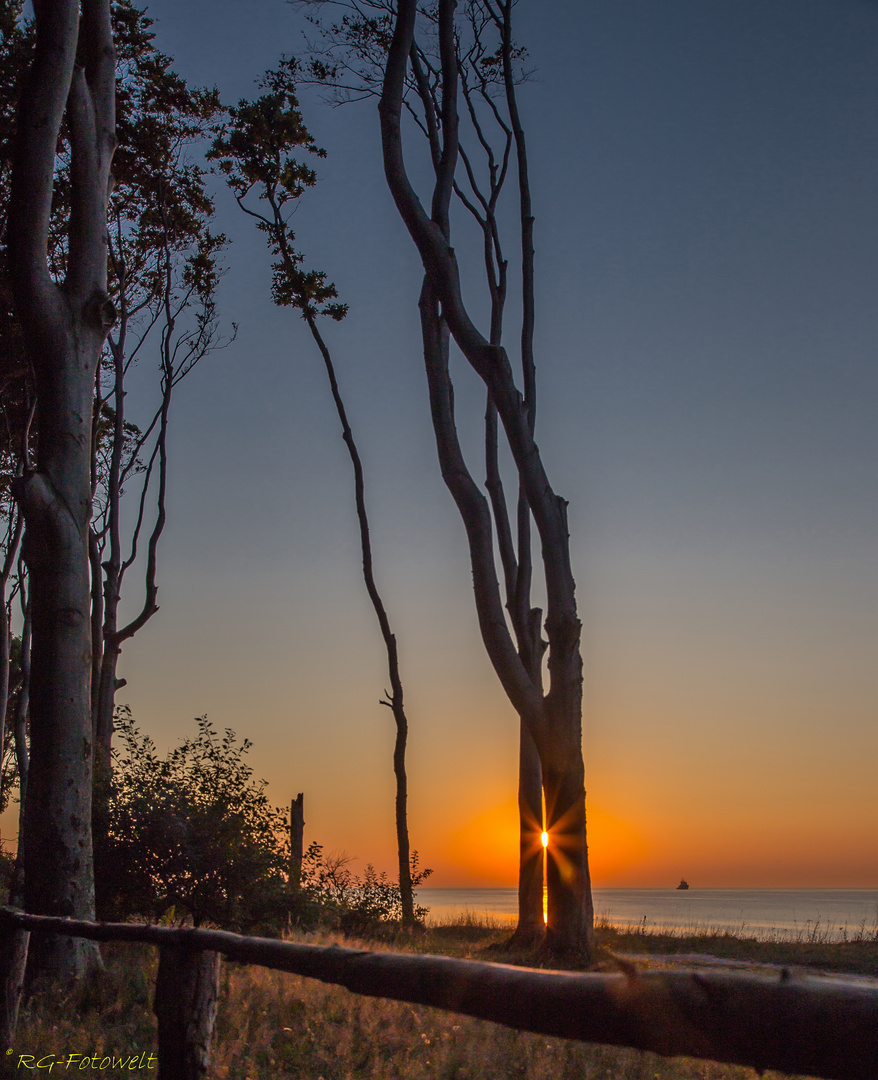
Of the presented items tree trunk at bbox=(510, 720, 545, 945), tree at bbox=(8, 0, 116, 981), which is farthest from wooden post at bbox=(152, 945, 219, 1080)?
tree trunk at bbox=(510, 720, 545, 945)

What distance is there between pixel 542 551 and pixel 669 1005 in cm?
889

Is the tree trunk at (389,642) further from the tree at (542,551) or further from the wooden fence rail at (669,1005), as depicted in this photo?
the wooden fence rail at (669,1005)

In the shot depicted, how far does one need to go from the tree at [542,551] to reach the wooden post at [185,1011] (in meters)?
6.89

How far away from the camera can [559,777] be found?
32.3 feet

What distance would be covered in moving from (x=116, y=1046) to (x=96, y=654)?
1040cm

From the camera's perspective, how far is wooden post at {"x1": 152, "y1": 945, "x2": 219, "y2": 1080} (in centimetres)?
318

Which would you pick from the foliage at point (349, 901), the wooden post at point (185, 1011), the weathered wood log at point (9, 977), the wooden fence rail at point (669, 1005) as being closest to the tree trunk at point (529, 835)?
the foliage at point (349, 901)

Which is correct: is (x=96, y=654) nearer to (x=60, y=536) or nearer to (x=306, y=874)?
(x=306, y=874)

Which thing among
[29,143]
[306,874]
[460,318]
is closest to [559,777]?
[306,874]

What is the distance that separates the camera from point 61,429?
283 inches

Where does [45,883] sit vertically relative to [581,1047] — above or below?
above

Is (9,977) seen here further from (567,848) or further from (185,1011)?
(567,848)

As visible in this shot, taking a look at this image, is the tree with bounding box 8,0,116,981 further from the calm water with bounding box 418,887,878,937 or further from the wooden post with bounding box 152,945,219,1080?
the calm water with bounding box 418,887,878,937

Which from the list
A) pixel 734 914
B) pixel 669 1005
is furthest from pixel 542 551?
pixel 734 914
